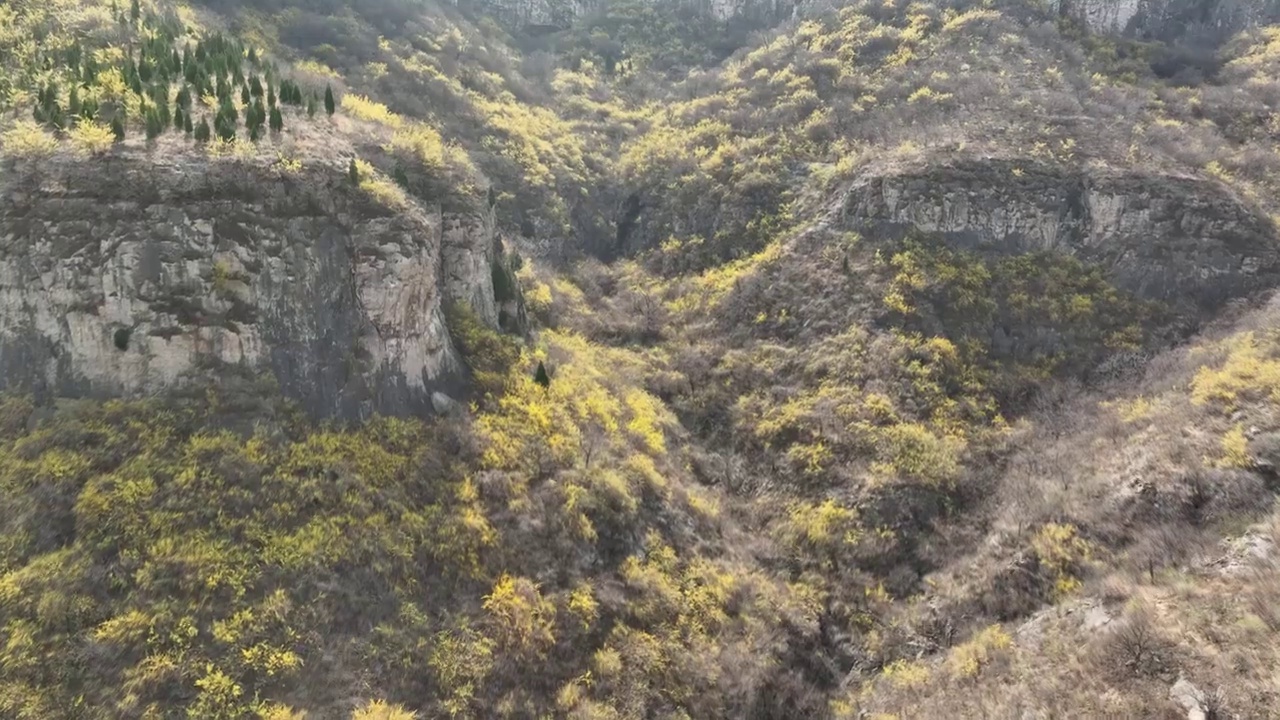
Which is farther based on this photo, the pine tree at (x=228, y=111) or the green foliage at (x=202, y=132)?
the pine tree at (x=228, y=111)

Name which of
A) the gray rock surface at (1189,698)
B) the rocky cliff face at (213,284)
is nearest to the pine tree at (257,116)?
the rocky cliff face at (213,284)

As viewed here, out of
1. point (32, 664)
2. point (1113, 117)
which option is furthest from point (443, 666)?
point (1113, 117)

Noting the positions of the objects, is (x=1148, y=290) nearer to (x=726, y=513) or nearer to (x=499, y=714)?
(x=726, y=513)

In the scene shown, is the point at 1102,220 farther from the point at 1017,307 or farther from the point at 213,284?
the point at 213,284

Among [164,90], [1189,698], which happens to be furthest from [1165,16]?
[164,90]

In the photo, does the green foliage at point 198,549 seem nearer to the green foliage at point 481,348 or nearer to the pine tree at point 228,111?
the green foliage at point 481,348
